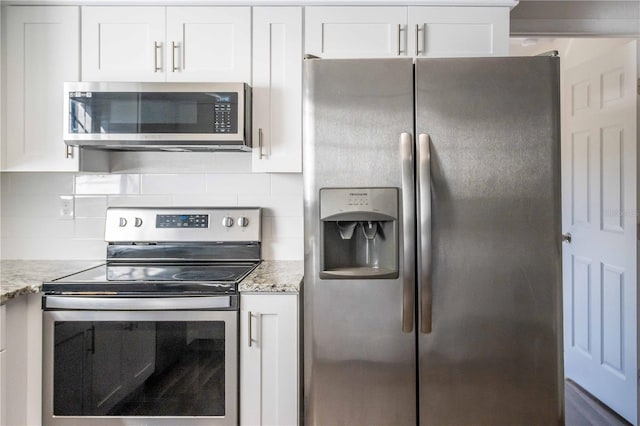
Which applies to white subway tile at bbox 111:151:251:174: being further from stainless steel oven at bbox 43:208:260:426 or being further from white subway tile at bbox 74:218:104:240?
stainless steel oven at bbox 43:208:260:426

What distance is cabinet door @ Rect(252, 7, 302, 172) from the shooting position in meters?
2.10

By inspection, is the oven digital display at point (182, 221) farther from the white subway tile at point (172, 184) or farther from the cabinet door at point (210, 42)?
the cabinet door at point (210, 42)

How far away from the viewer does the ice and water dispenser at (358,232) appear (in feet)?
5.38

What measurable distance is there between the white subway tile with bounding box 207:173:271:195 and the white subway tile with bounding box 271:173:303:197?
0.03 m

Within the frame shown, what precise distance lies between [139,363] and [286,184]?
105 centimetres

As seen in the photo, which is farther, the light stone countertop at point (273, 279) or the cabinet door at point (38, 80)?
the cabinet door at point (38, 80)

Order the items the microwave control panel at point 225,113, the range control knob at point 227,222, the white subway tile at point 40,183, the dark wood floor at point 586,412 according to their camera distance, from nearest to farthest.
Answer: the microwave control panel at point 225,113, the range control knob at point 227,222, the white subway tile at point 40,183, the dark wood floor at point 586,412

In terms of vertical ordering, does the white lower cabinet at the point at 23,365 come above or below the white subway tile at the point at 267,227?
below

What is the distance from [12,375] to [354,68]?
1.67 meters

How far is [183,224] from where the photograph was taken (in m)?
2.29

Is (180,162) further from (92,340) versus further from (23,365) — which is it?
(23,365)

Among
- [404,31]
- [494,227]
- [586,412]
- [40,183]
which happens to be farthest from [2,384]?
[586,412]

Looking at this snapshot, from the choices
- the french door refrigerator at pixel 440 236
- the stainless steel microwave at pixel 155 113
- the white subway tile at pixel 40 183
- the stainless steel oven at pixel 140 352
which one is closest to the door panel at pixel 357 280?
the french door refrigerator at pixel 440 236

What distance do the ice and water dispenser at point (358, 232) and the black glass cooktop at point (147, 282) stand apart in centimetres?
39
